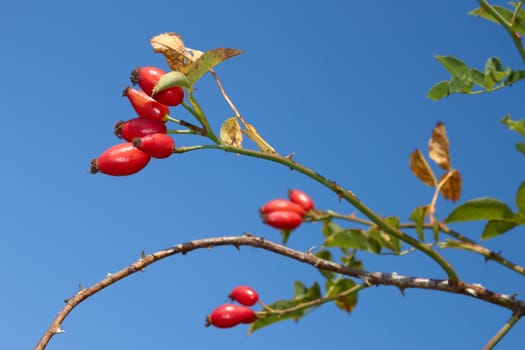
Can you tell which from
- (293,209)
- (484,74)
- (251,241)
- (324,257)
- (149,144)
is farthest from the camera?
(324,257)

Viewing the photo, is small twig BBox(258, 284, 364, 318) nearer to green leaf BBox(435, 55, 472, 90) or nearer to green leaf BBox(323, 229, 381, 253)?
green leaf BBox(323, 229, 381, 253)

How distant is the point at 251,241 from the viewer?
2482mm

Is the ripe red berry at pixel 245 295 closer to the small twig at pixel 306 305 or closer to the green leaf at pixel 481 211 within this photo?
the small twig at pixel 306 305

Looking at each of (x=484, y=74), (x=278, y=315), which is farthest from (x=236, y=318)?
(x=484, y=74)

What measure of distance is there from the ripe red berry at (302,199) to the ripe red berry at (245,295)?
808mm

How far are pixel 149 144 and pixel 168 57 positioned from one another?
12.4 inches

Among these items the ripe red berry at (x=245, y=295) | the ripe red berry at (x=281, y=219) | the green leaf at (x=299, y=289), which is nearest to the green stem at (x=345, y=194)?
the ripe red berry at (x=281, y=219)

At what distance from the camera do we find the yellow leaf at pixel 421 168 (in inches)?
78.0

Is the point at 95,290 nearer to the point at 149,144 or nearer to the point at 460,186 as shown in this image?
the point at 149,144

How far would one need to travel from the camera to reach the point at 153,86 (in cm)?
216

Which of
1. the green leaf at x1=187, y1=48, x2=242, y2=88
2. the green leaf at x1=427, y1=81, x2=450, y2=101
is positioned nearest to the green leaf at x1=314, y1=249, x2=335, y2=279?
the green leaf at x1=427, y1=81, x2=450, y2=101

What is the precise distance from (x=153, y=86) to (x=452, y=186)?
98 cm

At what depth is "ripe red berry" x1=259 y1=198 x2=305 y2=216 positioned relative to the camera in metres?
1.88

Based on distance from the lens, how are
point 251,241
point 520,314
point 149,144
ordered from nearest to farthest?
1. point 149,144
2. point 520,314
3. point 251,241
